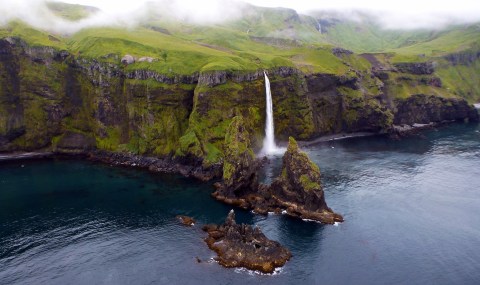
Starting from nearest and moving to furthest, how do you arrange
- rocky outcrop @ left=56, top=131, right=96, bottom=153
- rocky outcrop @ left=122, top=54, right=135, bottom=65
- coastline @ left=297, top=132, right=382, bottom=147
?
rocky outcrop @ left=56, top=131, right=96, bottom=153
rocky outcrop @ left=122, top=54, right=135, bottom=65
coastline @ left=297, top=132, right=382, bottom=147

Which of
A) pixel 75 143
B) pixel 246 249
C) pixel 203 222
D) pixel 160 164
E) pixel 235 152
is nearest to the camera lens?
pixel 246 249

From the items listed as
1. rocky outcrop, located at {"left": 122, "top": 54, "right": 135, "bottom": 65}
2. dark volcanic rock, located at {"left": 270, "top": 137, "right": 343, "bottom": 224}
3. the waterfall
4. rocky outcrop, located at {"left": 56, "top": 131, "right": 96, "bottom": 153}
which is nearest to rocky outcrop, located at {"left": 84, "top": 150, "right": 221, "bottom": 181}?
rocky outcrop, located at {"left": 56, "top": 131, "right": 96, "bottom": 153}

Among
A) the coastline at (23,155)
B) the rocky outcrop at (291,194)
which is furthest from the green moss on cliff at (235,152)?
the coastline at (23,155)

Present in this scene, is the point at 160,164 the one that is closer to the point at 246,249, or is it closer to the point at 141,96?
the point at 141,96

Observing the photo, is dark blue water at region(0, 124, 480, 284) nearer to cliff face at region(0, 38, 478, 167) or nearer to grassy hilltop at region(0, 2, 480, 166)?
cliff face at region(0, 38, 478, 167)

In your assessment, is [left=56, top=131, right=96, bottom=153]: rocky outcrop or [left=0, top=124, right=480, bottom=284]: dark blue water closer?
[left=0, top=124, right=480, bottom=284]: dark blue water

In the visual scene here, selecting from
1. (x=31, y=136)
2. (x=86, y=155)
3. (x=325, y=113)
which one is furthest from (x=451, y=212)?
(x=31, y=136)

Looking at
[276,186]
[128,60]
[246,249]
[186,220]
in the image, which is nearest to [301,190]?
[276,186]
